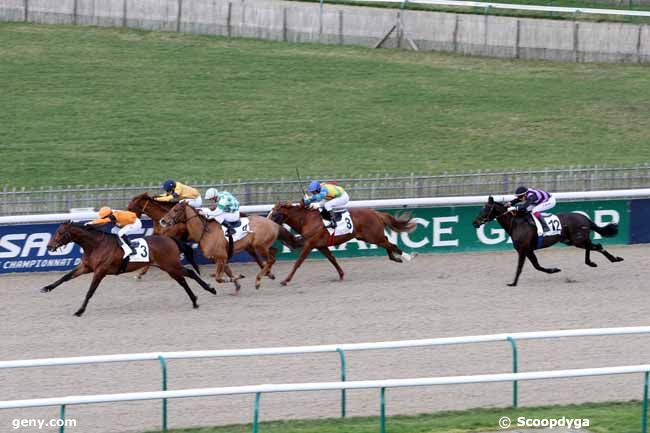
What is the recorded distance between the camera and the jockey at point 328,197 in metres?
18.2

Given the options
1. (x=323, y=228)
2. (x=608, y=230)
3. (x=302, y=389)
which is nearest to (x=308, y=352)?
(x=302, y=389)

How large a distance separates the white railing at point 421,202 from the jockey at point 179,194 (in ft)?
3.13

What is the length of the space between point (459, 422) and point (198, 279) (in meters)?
6.23

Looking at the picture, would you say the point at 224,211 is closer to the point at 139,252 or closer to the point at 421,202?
the point at 139,252

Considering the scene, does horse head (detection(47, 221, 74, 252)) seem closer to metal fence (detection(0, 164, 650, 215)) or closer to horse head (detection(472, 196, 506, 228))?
metal fence (detection(0, 164, 650, 215))

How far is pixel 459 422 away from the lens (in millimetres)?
11398

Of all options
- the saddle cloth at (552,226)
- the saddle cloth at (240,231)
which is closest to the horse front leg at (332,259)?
the saddle cloth at (240,231)

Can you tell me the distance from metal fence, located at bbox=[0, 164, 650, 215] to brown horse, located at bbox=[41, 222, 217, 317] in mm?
2291

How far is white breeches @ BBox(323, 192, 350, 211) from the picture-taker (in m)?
18.5

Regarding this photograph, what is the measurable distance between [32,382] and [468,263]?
8.20m

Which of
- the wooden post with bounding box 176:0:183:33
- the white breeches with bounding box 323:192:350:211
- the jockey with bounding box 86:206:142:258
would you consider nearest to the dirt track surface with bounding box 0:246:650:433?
the jockey with bounding box 86:206:142:258

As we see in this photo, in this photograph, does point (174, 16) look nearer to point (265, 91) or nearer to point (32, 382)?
point (265, 91)

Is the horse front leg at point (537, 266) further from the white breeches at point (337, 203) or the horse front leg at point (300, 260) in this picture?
the horse front leg at point (300, 260)

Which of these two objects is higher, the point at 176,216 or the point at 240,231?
the point at 176,216
